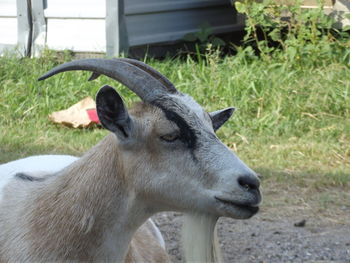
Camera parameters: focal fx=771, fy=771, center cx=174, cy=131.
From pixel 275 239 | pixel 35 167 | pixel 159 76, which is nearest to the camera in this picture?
pixel 159 76

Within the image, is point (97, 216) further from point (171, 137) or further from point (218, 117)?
point (218, 117)

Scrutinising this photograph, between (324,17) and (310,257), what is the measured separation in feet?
13.2

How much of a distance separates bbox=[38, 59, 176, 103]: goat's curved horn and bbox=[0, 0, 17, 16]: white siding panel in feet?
19.5

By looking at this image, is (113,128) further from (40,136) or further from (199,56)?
(199,56)

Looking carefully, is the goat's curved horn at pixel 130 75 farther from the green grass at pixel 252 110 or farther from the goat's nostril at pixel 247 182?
the green grass at pixel 252 110

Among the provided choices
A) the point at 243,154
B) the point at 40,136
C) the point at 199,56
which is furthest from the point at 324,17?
the point at 40,136

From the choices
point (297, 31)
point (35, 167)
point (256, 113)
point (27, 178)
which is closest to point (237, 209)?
point (27, 178)

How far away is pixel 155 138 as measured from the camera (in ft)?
10.3

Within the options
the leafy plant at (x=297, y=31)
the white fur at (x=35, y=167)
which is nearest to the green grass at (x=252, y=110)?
the leafy plant at (x=297, y=31)

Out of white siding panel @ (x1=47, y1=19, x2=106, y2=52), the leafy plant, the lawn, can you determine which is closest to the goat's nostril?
the lawn

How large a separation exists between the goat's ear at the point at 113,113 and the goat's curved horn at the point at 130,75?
0.35 feet

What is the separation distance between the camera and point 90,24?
856cm

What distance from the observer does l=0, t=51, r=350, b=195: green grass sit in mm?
6195

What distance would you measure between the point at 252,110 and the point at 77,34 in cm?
253
